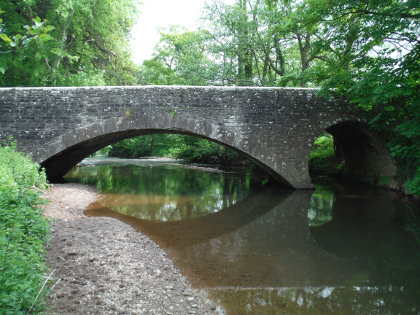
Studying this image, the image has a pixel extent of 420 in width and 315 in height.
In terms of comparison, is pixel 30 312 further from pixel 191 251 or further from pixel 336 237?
pixel 336 237

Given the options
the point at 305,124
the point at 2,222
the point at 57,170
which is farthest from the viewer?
the point at 57,170

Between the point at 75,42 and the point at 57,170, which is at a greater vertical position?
the point at 75,42

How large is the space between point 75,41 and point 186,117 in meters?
9.00

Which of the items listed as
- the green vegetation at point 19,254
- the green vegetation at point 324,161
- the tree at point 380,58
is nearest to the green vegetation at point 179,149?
the green vegetation at point 324,161

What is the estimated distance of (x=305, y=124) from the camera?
32.3 feet

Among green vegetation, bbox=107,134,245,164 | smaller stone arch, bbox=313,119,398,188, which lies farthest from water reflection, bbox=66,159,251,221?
green vegetation, bbox=107,134,245,164

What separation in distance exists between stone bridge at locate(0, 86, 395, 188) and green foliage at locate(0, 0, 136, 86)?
2.76 metres

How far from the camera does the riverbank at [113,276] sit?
284cm

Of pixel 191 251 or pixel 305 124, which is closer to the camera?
pixel 191 251

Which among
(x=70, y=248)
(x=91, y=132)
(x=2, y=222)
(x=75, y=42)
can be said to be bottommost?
(x=70, y=248)

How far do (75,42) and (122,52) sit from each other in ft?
7.99

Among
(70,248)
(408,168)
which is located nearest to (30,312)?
(70,248)

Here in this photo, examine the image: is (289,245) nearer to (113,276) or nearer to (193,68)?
(113,276)

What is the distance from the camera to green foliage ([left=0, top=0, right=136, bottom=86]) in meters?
11.6
